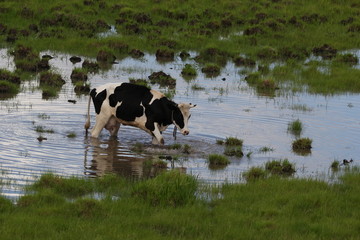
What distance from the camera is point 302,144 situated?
16891mm

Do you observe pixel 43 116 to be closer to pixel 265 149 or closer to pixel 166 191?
pixel 265 149

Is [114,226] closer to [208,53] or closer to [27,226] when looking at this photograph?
[27,226]

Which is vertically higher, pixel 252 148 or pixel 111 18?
pixel 111 18

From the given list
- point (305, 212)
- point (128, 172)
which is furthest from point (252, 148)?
point (305, 212)

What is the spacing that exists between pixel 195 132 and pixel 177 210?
24.0ft

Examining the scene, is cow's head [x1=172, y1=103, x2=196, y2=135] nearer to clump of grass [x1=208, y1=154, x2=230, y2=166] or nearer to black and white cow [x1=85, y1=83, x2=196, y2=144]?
black and white cow [x1=85, y1=83, x2=196, y2=144]

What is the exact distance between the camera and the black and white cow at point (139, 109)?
17.0 metres

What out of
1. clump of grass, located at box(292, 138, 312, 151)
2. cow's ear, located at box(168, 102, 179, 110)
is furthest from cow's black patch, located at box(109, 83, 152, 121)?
clump of grass, located at box(292, 138, 312, 151)

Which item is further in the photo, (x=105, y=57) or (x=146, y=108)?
(x=105, y=57)

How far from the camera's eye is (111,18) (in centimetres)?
3612

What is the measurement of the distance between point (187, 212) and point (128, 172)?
11.4 feet

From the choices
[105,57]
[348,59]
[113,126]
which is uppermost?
[348,59]

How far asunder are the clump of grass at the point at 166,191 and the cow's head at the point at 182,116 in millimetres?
5220

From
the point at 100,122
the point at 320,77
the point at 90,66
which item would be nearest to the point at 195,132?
the point at 100,122
